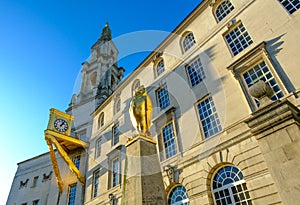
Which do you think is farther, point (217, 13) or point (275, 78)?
point (217, 13)

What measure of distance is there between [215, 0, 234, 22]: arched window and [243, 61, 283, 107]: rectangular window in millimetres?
5552

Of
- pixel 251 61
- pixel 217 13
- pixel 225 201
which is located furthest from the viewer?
pixel 217 13

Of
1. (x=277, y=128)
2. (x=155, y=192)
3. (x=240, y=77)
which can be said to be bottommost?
(x=155, y=192)

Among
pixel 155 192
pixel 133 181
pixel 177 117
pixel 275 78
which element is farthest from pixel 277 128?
pixel 177 117

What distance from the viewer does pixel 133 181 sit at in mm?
5582

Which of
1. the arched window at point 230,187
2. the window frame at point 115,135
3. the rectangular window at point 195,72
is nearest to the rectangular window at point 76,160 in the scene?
the window frame at point 115,135

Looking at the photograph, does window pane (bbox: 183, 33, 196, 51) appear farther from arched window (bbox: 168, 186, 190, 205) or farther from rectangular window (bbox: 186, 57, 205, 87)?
arched window (bbox: 168, 186, 190, 205)

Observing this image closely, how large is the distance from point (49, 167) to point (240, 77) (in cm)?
2568

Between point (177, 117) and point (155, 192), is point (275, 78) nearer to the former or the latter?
point (177, 117)

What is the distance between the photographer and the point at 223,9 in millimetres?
14961

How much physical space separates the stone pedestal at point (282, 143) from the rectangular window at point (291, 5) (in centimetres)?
784

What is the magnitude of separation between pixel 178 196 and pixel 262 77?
780 cm

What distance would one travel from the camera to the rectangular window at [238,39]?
40.5 ft

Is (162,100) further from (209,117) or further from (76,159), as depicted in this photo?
(76,159)
